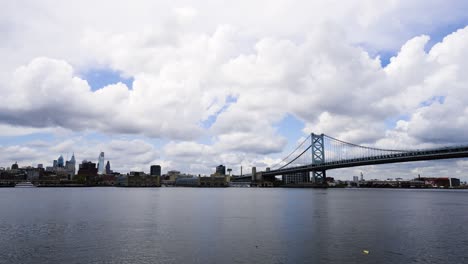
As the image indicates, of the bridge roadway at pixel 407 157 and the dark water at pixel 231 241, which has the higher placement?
the bridge roadway at pixel 407 157

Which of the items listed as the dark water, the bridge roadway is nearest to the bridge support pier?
the bridge roadway

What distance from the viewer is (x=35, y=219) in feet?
128

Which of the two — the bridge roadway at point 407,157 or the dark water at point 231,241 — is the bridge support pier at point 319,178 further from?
the dark water at point 231,241

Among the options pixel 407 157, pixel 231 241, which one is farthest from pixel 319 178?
pixel 231 241

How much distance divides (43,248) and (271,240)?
15.7 metres

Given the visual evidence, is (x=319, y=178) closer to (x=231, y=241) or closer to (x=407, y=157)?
(x=407, y=157)

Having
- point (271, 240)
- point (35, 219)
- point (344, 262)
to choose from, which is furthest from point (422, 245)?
point (35, 219)

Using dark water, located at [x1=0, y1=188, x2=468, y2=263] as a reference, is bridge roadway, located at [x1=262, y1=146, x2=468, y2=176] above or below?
above

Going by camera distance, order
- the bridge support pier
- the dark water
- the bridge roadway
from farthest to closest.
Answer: the bridge support pier
the bridge roadway
the dark water

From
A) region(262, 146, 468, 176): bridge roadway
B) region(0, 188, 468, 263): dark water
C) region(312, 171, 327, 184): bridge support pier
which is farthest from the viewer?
region(312, 171, 327, 184): bridge support pier

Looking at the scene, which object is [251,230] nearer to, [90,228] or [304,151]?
[90,228]

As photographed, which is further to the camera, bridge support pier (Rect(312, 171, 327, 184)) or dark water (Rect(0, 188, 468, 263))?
bridge support pier (Rect(312, 171, 327, 184))

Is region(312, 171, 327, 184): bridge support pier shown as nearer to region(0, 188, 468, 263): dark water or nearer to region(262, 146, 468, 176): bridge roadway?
region(262, 146, 468, 176): bridge roadway

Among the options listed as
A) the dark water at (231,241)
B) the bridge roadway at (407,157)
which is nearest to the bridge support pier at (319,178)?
the bridge roadway at (407,157)
